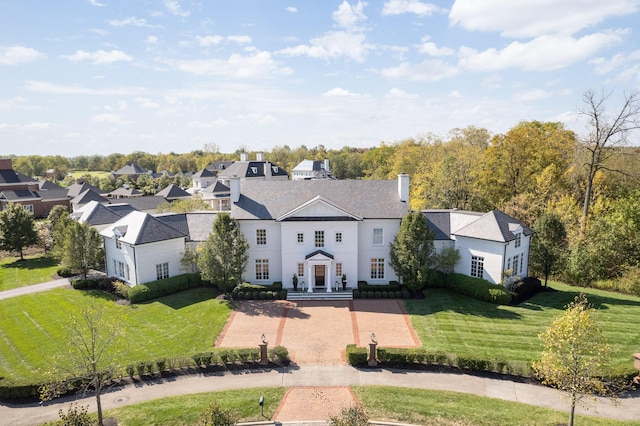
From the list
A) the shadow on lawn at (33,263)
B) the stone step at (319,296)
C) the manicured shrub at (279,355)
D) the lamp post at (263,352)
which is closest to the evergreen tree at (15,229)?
the shadow on lawn at (33,263)

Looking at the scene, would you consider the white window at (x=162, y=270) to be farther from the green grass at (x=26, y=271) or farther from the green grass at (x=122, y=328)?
the green grass at (x=26, y=271)

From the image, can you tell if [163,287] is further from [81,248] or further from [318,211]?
[318,211]

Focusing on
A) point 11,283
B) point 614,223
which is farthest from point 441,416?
point 11,283

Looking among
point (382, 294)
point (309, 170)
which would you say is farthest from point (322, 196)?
point (309, 170)

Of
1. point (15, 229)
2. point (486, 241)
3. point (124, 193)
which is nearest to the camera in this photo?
point (486, 241)

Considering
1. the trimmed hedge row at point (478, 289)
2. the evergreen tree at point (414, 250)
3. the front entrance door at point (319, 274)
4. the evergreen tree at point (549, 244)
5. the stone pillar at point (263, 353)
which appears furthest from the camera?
the front entrance door at point (319, 274)

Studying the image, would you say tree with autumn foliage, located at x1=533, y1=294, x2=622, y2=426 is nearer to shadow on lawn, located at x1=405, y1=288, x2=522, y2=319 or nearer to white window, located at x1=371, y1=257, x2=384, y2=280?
shadow on lawn, located at x1=405, y1=288, x2=522, y2=319

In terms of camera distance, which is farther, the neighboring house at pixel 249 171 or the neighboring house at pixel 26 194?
the neighboring house at pixel 249 171
